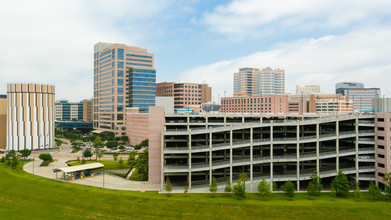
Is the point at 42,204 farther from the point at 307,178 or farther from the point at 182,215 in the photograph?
the point at 307,178

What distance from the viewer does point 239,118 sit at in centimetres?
8444

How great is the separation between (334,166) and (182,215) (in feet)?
150

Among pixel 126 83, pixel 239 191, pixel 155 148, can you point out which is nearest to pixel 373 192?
pixel 239 191

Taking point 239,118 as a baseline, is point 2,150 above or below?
below

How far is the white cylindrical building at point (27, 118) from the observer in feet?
467

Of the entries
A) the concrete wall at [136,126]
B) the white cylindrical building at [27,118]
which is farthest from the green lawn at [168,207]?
the white cylindrical building at [27,118]

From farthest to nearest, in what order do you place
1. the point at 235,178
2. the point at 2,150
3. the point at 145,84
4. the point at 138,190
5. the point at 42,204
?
the point at 145,84 < the point at 2,150 < the point at 235,178 < the point at 138,190 < the point at 42,204

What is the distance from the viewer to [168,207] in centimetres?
5841

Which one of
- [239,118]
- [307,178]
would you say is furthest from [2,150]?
[307,178]

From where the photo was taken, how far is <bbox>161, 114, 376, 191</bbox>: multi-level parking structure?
69.4 metres

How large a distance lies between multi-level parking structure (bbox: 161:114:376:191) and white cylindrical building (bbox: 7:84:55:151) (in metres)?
95.4

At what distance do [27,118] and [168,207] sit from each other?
11729cm

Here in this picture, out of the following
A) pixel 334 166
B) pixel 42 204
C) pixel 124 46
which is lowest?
pixel 42 204

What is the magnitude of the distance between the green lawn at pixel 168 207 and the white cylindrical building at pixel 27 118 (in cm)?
8573
